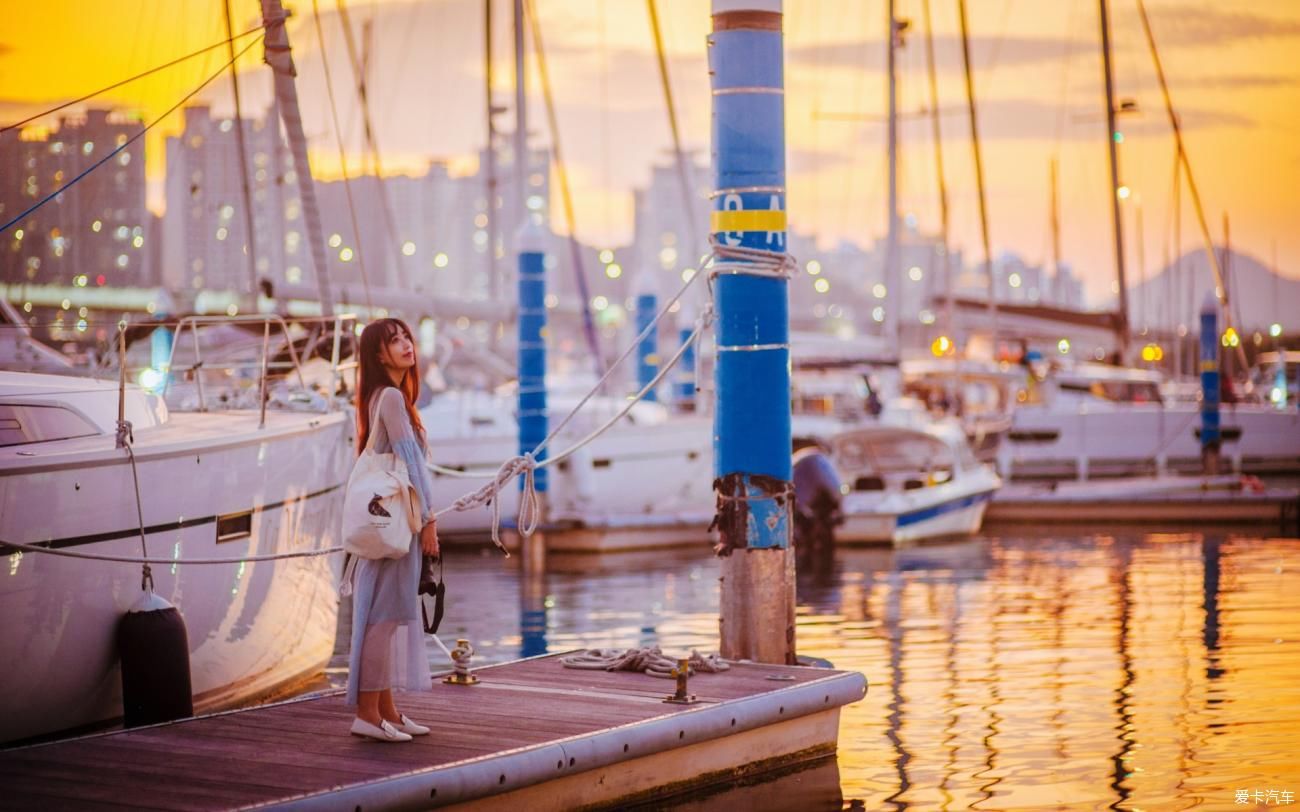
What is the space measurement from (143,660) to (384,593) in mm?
2177

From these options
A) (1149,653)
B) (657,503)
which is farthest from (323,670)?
(657,503)

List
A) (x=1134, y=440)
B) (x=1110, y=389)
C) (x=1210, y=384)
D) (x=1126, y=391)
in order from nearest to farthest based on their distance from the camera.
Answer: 1. (x=1210, y=384)
2. (x=1134, y=440)
3. (x=1110, y=389)
4. (x=1126, y=391)

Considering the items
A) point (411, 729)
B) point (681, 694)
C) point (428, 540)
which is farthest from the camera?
point (681, 694)

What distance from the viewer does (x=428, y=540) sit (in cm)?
816

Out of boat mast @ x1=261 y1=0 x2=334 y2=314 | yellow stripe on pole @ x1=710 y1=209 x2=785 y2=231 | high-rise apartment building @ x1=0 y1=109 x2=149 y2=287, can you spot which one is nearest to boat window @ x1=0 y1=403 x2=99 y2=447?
high-rise apartment building @ x1=0 y1=109 x2=149 y2=287

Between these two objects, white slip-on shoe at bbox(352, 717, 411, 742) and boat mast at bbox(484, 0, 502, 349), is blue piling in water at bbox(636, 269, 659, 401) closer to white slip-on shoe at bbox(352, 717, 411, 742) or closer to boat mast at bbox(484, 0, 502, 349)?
boat mast at bbox(484, 0, 502, 349)

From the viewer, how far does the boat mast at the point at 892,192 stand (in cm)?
3647

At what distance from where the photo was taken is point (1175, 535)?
2536 centimetres

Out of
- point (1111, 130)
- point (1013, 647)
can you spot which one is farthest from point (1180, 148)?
point (1013, 647)

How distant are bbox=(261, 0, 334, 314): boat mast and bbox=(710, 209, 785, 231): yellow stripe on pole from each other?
5488 millimetres

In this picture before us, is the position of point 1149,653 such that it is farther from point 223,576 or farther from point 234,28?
point 234,28

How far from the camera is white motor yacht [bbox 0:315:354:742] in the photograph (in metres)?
9.03

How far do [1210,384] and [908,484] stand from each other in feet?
24.6

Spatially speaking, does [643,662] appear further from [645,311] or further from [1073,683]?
[645,311]
